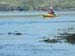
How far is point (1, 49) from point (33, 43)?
17.8 feet

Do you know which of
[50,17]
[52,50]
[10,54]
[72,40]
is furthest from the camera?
[50,17]

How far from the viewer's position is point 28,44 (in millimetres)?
43281

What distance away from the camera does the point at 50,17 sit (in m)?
106

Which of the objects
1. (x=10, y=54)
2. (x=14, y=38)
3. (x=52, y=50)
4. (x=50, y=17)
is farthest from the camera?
(x=50, y=17)

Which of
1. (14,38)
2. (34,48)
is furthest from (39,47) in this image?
(14,38)

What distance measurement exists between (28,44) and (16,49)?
398cm

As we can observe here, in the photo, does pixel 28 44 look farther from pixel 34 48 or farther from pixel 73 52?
pixel 73 52

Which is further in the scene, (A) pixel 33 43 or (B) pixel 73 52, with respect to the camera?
(A) pixel 33 43

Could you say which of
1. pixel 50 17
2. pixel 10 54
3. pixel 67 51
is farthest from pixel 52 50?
pixel 50 17

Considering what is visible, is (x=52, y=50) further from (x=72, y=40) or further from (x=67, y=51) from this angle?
(x=72, y=40)

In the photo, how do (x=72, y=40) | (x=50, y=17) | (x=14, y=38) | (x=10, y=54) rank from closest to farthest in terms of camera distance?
(x=10, y=54) → (x=72, y=40) → (x=14, y=38) → (x=50, y=17)

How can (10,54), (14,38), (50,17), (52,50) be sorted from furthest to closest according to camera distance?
(50,17), (14,38), (52,50), (10,54)

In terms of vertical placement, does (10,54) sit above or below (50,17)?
above

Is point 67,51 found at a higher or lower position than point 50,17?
higher
